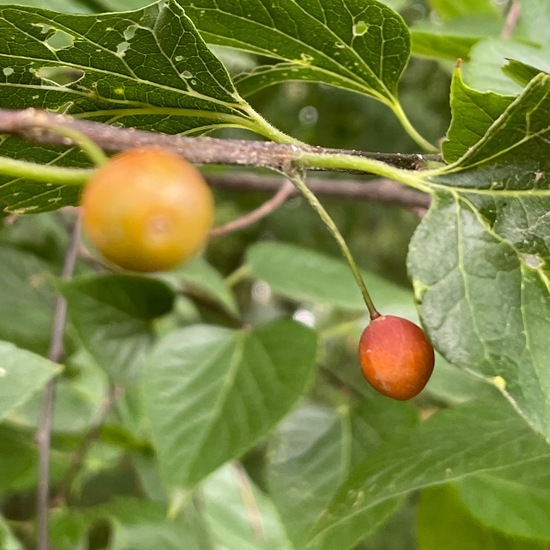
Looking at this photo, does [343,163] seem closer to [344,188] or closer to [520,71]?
[520,71]

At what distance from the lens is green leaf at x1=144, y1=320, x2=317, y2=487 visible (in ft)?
2.40

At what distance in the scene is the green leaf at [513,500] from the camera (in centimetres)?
58

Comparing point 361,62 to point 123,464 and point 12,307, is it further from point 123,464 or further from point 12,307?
point 123,464

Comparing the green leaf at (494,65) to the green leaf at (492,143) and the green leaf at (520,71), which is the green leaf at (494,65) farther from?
the green leaf at (492,143)

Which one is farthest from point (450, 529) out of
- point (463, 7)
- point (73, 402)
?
point (463, 7)

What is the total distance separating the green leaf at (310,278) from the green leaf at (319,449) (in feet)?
0.55

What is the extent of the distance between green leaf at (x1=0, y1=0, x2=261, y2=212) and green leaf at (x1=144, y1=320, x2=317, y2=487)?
1.21 ft

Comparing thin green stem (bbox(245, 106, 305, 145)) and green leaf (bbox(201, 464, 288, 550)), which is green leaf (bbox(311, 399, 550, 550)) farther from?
green leaf (bbox(201, 464, 288, 550))

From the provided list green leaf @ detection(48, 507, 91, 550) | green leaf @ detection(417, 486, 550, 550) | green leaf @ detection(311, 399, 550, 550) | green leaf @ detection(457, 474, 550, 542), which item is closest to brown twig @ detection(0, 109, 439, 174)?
green leaf @ detection(311, 399, 550, 550)

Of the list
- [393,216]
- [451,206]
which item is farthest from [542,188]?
[393,216]

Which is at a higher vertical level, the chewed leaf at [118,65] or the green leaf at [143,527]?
the chewed leaf at [118,65]

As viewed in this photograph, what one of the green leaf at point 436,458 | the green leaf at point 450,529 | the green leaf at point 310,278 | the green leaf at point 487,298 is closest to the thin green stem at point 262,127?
the green leaf at point 487,298

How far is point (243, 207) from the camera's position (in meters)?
2.05

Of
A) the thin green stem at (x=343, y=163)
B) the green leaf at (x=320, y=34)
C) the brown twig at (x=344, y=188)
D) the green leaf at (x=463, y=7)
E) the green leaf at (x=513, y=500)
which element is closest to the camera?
the thin green stem at (x=343, y=163)
